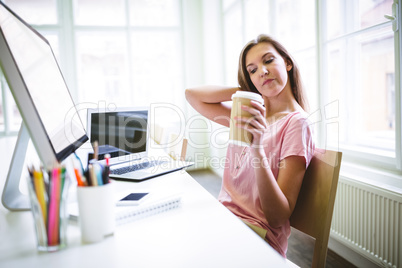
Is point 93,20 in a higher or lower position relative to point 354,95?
higher

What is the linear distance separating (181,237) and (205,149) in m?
4.43

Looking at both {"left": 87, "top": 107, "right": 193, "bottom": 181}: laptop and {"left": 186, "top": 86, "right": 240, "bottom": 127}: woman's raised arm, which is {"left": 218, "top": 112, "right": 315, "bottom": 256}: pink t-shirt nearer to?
{"left": 87, "top": 107, "right": 193, "bottom": 181}: laptop

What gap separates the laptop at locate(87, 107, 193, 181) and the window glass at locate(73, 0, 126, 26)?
352 cm

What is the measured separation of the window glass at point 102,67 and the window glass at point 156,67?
6.9 inches

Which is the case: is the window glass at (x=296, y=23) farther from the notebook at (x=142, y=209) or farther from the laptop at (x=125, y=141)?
the notebook at (x=142, y=209)

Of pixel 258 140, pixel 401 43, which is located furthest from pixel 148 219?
pixel 401 43

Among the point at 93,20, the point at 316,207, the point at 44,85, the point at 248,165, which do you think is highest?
the point at 93,20

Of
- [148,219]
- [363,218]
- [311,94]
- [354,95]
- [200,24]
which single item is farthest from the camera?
[200,24]

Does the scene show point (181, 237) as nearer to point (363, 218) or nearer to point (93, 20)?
point (363, 218)

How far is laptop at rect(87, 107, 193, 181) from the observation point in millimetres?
1404

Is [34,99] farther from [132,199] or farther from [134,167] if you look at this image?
[134,167]

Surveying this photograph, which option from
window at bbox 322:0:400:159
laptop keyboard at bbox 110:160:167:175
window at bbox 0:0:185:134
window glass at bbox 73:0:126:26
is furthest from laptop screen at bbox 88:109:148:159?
window glass at bbox 73:0:126:26

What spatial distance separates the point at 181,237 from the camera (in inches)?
27.7

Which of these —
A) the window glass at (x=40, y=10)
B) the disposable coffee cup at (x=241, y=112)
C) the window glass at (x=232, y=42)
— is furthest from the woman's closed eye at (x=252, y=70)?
the window glass at (x=40, y=10)
